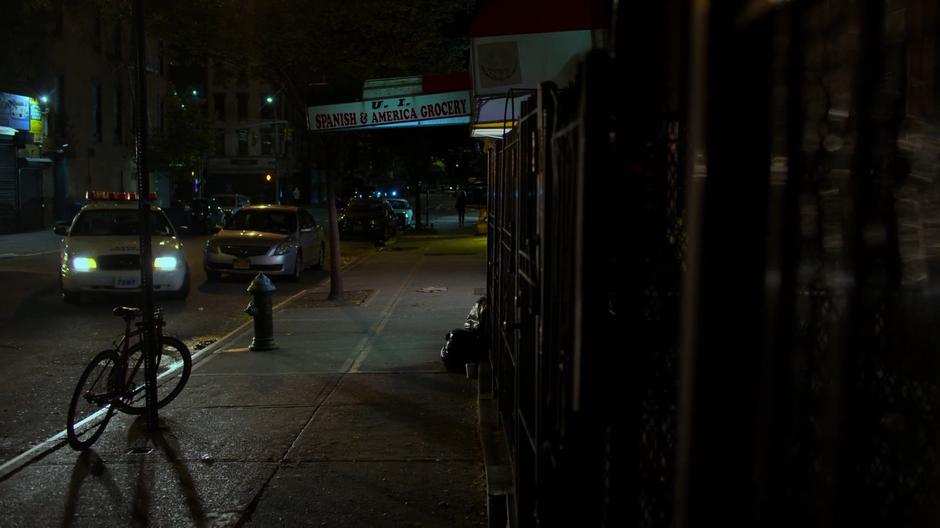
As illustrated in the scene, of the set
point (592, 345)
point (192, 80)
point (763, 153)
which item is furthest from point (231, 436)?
point (192, 80)

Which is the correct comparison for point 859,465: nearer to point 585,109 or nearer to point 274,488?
point 585,109

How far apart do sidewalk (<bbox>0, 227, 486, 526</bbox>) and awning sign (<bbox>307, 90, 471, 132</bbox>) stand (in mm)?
2603

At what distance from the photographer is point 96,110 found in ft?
127

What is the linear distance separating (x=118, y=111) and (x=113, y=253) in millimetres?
30443

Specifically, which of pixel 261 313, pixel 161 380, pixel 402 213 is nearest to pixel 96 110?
pixel 402 213

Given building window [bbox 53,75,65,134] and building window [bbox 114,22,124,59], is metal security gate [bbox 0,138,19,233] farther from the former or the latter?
building window [bbox 114,22,124,59]

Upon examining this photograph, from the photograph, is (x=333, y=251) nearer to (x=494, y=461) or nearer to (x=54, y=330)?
(x=54, y=330)

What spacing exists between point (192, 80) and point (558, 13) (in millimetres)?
64568

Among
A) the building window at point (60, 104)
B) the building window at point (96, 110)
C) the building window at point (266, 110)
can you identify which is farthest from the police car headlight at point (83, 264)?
the building window at point (266, 110)

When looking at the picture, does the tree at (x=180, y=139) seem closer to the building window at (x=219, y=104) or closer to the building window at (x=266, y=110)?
the building window at (x=266, y=110)

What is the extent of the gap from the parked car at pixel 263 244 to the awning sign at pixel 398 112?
6.84 m

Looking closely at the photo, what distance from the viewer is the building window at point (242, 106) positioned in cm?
6653

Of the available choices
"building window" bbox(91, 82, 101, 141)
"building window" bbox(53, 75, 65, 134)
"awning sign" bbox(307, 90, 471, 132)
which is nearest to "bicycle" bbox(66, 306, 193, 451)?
"awning sign" bbox(307, 90, 471, 132)

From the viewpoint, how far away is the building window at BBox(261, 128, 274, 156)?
225ft
